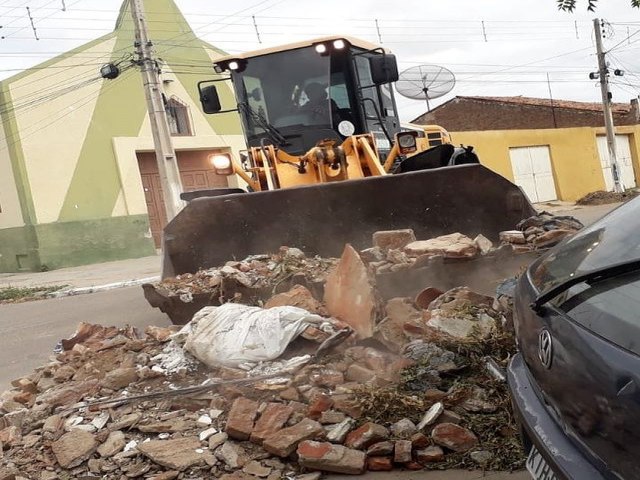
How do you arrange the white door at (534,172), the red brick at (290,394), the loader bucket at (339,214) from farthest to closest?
the white door at (534,172) → the loader bucket at (339,214) → the red brick at (290,394)

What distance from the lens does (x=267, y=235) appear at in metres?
5.77

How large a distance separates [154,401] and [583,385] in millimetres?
2478

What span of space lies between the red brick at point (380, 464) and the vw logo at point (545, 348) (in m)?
1.11

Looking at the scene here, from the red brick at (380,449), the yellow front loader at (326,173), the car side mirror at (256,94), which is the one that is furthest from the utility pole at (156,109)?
the red brick at (380,449)

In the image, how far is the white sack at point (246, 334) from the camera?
3.61 metres

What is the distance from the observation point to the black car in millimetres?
1400

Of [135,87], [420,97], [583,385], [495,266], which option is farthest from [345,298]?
[135,87]

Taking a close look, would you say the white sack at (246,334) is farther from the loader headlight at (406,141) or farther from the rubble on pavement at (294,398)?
the loader headlight at (406,141)

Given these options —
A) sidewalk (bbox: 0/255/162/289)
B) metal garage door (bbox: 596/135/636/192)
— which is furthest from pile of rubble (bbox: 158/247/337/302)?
metal garage door (bbox: 596/135/636/192)

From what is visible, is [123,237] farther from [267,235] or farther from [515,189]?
[515,189]

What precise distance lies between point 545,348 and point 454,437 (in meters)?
1.12

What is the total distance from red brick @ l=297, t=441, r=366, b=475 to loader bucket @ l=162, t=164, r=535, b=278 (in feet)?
10.0

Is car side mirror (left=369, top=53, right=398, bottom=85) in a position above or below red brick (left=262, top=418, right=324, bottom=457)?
above

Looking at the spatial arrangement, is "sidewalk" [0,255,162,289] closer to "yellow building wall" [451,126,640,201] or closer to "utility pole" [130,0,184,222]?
"utility pole" [130,0,184,222]
